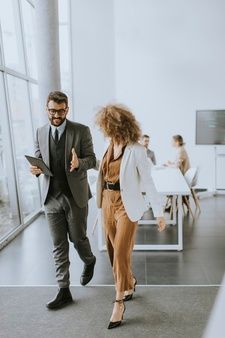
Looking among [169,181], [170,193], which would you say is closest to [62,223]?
[170,193]

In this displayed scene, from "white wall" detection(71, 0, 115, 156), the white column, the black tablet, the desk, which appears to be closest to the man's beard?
the black tablet

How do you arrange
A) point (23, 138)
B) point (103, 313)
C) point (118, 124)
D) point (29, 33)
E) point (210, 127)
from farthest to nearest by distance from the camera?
1. point (210, 127)
2. point (29, 33)
3. point (23, 138)
4. point (103, 313)
5. point (118, 124)

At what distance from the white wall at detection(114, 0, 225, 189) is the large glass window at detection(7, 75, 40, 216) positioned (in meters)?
2.43

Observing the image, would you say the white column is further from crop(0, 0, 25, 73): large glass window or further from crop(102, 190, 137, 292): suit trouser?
crop(102, 190, 137, 292): suit trouser

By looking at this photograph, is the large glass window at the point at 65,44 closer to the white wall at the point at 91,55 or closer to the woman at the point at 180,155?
the white wall at the point at 91,55

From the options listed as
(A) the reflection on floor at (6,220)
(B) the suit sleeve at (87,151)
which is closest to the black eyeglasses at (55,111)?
(B) the suit sleeve at (87,151)

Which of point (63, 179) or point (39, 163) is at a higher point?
point (39, 163)

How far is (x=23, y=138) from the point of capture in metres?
6.26

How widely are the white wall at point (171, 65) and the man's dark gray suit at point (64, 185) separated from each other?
5151 mm

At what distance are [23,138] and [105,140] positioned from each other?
3467 millimetres

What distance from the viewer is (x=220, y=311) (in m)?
0.76

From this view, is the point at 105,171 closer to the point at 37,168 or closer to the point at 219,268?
the point at 37,168

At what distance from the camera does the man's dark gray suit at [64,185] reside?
2.98 m

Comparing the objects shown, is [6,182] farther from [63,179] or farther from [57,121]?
[57,121]
